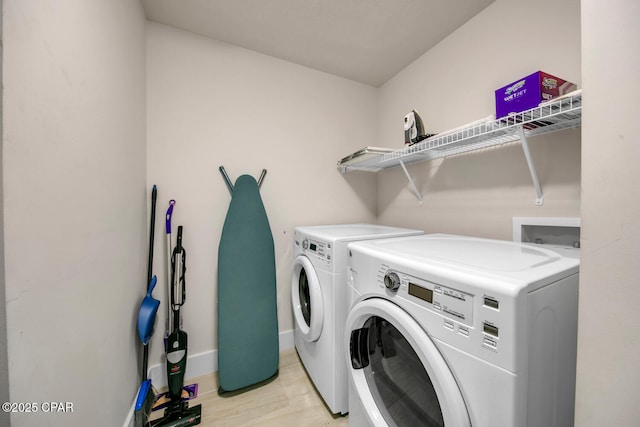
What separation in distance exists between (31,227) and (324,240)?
3.39 ft

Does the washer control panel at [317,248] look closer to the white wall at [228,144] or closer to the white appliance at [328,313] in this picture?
the white appliance at [328,313]

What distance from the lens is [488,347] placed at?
0.50 metres

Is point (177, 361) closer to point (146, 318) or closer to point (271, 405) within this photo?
point (146, 318)

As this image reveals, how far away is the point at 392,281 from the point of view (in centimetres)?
74

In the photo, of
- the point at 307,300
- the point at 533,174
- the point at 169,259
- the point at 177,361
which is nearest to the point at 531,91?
the point at 533,174

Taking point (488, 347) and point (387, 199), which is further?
point (387, 199)

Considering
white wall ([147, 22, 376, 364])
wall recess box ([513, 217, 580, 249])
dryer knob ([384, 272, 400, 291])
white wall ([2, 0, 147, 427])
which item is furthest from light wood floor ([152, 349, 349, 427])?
wall recess box ([513, 217, 580, 249])

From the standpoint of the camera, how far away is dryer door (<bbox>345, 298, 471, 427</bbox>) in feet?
1.86

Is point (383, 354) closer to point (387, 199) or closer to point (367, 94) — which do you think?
point (387, 199)

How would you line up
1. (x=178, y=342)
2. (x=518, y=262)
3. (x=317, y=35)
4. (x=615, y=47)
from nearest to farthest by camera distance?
(x=615, y=47) < (x=518, y=262) < (x=178, y=342) < (x=317, y=35)

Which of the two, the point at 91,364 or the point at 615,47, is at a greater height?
the point at 615,47

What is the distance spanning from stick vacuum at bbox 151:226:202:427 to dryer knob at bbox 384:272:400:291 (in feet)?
4.24

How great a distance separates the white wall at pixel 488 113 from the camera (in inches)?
40.8

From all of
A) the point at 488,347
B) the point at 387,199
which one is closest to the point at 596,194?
the point at 488,347
